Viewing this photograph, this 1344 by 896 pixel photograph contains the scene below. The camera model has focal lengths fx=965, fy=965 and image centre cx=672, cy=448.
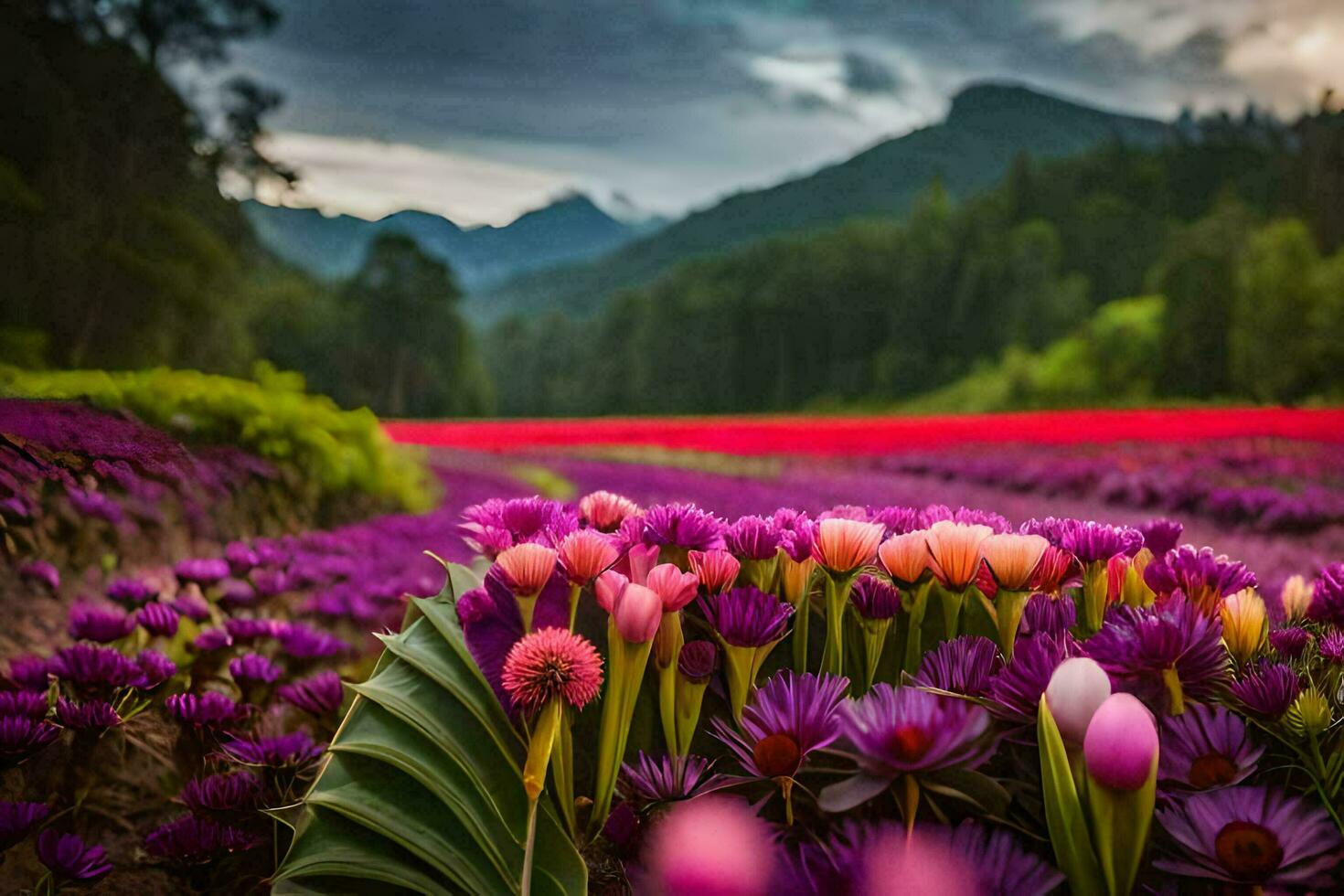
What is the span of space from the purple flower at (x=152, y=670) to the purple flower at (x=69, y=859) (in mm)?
202

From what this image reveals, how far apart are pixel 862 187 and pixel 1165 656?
27403mm

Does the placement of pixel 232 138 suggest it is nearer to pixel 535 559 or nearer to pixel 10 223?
pixel 10 223

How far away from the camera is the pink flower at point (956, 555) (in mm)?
572

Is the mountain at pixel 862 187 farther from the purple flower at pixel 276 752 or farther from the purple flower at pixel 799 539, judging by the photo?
the purple flower at pixel 799 539

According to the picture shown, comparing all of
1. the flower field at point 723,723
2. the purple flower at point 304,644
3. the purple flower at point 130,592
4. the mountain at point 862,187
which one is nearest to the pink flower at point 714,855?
the flower field at point 723,723

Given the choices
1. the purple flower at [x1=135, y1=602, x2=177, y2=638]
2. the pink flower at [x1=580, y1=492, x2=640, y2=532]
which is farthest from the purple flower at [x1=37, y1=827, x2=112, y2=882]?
the pink flower at [x1=580, y1=492, x2=640, y2=532]

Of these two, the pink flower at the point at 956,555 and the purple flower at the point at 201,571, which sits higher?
the pink flower at the point at 956,555

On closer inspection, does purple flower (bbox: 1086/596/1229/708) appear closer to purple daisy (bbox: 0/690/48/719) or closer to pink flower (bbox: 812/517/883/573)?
pink flower (bbox: 812/517/883/573)

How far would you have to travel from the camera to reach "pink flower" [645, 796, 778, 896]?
397 millimetres

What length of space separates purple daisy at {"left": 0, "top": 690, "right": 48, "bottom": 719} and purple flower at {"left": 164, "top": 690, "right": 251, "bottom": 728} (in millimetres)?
112

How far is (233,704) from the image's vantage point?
3.10ft

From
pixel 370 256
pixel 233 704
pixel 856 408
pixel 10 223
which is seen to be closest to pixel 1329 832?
pixel 233 704

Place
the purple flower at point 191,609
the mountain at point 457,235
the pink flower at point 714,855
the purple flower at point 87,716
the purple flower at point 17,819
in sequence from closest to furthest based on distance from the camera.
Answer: the pink flower at point 714,855, the purple flower at point 17,819, the purple flower at point 87,716, the purple flower at point 191,609, the mountain at point 457,235

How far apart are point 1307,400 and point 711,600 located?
5691mm
